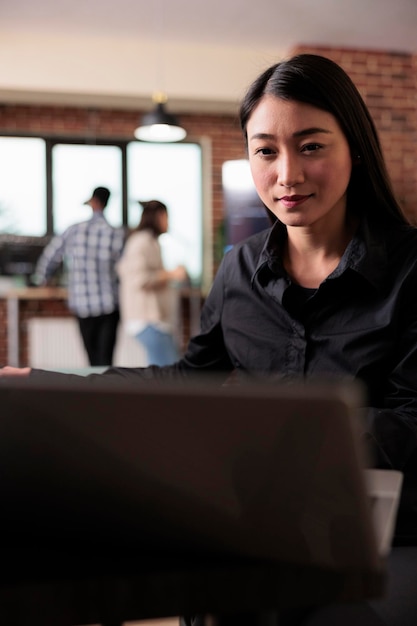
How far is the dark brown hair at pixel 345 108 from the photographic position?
46.3 inches

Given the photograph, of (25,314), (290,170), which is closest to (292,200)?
(290,170)

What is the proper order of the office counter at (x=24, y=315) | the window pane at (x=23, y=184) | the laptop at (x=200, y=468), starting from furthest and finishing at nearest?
the window pane at (x=23, y=184), the office counter at (x=24, y=315), the laptop at (x=200, y=468)

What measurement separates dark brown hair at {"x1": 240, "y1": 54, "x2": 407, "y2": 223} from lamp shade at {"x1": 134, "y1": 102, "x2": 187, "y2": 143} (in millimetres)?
4453

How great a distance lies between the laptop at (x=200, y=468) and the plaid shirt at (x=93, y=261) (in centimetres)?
458

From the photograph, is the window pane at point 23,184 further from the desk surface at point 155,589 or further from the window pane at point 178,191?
the desk surface at point 155,589

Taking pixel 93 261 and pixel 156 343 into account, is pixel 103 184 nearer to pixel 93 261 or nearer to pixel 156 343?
pixel 93 261

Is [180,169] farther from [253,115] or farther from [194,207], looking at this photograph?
[253,115]

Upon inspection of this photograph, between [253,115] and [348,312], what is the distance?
35 centimetres

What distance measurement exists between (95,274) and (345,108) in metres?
4.09

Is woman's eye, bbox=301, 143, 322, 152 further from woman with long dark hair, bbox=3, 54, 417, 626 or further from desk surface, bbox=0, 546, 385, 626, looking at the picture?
desk surface, bbox=0, 546, 385, 626

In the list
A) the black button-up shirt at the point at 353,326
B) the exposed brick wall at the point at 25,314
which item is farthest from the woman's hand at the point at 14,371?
the exposed brick wall at the point at 25,314

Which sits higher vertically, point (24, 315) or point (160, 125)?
point (160, 125)

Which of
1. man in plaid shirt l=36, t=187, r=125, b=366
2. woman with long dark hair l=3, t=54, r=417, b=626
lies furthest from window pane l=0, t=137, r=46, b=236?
woman with long dark hair l=3, t=54, r=417, b=626

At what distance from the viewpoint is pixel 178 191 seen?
7.47 m
